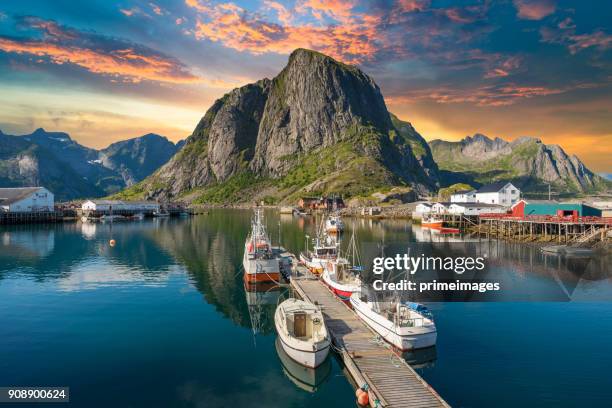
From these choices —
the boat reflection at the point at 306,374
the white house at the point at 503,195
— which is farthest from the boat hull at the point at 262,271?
the white house at the point at 503,195

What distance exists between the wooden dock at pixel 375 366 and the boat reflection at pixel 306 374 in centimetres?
160

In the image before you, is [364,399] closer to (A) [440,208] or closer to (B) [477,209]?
(B) [477,209]

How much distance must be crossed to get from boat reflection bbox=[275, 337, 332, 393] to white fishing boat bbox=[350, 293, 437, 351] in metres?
5.46

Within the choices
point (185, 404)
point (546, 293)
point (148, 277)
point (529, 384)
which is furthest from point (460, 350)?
point (148, 277)

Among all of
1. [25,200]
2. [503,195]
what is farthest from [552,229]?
[25,200]

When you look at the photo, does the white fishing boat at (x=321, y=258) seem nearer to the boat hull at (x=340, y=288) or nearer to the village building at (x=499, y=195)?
the boat hull at (x=340, y=288)

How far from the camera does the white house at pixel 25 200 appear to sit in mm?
171125

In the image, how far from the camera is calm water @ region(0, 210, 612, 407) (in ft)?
89.9

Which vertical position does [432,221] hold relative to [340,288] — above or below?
above

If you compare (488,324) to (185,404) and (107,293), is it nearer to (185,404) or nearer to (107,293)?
(185,404)

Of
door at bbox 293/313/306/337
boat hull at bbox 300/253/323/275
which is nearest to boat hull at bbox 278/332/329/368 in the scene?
door at bbox 293/313/306/337

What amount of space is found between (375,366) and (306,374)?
5013mm

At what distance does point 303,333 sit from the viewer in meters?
34.8

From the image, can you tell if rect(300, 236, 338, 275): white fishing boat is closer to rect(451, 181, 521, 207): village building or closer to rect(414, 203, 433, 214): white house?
rect(414, 203, 433, 214): white house
